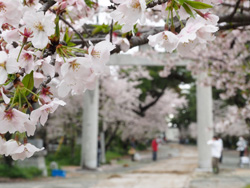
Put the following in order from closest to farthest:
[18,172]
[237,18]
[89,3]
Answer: [89,3] < [237,18] < [18,172]

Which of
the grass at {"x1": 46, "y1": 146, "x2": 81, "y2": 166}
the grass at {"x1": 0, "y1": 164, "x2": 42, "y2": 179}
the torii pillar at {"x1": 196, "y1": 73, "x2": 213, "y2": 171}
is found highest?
the torii pillar at {"x1": 196, "y1": 73, "x2": 213, "y2": 171}

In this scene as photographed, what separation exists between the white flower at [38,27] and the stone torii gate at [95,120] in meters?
11.3

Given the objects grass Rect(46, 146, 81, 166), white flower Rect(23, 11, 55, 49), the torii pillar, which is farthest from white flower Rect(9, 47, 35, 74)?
grass Rect(46, 146, 81, 166)

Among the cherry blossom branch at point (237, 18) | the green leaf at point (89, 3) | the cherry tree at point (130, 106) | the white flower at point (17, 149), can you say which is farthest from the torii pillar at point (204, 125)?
the white flower at point (17, 149)

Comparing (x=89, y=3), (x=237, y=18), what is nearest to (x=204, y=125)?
(x=237, y=18)

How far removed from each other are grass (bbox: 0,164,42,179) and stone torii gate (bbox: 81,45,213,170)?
2.89m

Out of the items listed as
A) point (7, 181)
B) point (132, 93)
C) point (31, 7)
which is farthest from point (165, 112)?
point (31, 7)

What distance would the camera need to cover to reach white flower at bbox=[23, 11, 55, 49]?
3.89 feet

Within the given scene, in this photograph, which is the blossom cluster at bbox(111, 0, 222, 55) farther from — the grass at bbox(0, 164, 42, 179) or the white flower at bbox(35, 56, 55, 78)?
the grass at bbox(0, 164, 42, 179)

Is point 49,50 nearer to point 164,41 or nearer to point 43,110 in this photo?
point 43,110

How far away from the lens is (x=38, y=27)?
1.19 metres

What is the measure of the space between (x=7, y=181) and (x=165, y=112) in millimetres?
14990

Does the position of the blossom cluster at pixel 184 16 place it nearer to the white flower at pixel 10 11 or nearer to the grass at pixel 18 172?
the white flower at pixel 10 11

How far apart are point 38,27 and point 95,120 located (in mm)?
12605
